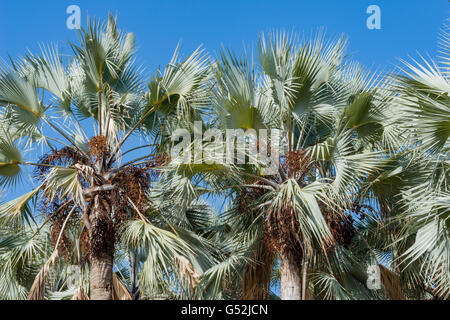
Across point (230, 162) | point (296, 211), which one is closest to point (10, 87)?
point (230, 162)

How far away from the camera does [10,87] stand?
30.7 ft

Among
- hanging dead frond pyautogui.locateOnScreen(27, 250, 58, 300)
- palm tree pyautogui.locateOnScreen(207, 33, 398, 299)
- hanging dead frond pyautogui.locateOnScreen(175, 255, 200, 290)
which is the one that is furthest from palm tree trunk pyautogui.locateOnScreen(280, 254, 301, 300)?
hanging dead frond pyautogui.locateOnScreen(27, 250, 58, 300)

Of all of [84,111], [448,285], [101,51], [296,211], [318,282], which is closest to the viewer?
[448,285]

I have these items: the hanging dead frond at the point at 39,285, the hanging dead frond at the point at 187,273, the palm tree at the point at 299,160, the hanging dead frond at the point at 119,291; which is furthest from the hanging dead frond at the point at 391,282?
the hanging dead frond at the point at 39,285

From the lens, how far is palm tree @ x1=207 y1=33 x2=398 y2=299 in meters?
8.59

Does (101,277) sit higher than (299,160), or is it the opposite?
(299,160)

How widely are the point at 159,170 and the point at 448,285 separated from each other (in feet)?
13.3

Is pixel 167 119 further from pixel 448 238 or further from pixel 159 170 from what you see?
pixel 448 238

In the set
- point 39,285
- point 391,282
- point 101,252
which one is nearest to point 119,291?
point 101,252

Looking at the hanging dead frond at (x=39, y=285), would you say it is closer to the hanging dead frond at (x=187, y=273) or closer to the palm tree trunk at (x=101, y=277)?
the palm tree trunk at (x=101, y=277)

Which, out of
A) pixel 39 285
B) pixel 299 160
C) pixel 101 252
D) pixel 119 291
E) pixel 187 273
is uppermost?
pixel 299 160

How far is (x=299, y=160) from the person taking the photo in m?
9.00

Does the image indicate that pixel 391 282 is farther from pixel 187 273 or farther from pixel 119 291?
pixel 119 291

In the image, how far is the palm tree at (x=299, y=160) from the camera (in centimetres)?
859
